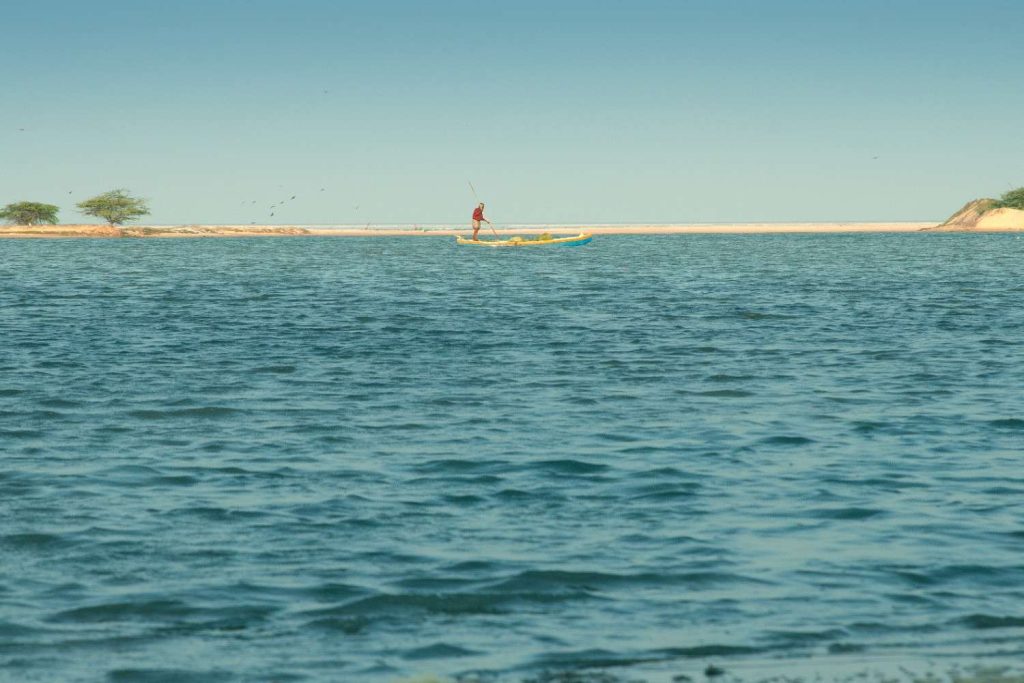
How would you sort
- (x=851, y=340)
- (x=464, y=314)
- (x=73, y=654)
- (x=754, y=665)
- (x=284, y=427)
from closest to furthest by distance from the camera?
(x=754, y=665), (x=73, y=654), (x=284, y=427), (x=851, y=340), (x=464, y=314)

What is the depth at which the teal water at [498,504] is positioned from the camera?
341 inches

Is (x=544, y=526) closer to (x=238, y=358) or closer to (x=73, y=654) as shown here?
(x=73, y=654)

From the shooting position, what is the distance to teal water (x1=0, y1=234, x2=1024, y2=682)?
28.5 ft

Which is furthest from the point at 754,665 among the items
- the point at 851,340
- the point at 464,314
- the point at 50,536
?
the point at 464,314

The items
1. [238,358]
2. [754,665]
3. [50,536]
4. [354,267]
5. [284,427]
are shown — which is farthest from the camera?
[354,267]

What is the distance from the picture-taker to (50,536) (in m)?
11.5

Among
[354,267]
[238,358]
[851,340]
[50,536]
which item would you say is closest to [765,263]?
[354,267]

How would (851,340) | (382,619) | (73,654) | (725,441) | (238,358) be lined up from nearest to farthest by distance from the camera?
1. (73,654)
2. (382,619)
3. (725,441)
4. (238,358)
5. (851,340)

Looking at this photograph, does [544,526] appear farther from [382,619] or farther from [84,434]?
[84,434]

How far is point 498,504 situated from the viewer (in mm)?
12680

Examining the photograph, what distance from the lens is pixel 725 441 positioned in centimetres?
1612

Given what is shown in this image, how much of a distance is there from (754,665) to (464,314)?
31656mm

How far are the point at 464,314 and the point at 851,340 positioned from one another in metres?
13.2

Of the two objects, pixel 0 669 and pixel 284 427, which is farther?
pixel 284 427
